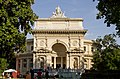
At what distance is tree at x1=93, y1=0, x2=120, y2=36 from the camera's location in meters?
24.0

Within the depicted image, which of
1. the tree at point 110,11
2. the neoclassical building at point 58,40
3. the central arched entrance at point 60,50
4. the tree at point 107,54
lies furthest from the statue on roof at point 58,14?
the tree at point 110,11

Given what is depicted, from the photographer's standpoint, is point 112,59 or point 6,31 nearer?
point 6,31

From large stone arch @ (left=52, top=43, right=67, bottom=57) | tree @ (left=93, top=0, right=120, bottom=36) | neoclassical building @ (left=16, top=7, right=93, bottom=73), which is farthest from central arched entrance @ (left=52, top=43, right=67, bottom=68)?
tree @ (left=93, top=0, right=120, bottom=36)

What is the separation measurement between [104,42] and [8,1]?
47.3 meters

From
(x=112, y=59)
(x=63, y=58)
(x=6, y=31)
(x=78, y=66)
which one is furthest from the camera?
(x=63, y=58)

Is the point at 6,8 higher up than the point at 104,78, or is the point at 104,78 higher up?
the point at 6,8

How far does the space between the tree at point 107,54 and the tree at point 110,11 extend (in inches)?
1357

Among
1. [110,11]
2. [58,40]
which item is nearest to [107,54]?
[58,40]

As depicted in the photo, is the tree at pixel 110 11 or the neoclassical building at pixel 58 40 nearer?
the tree at pixel 110 11

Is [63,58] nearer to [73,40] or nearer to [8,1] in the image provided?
[73,40]

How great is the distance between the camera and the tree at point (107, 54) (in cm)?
6494

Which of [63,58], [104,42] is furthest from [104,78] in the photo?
[63,58]

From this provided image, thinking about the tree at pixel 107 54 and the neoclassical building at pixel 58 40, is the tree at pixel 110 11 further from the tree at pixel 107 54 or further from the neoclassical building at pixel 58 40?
the neoclassical building at pixel 58 40

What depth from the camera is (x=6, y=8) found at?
26.6m
